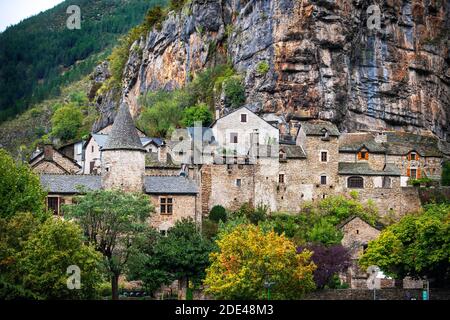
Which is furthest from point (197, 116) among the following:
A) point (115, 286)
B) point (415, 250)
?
point (415, 250)

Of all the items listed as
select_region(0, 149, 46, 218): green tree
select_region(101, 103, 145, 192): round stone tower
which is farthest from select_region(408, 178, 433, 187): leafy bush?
select_region(0, 149, 46, 218): green tree

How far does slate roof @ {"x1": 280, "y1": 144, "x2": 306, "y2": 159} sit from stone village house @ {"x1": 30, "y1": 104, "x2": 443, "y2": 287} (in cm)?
9

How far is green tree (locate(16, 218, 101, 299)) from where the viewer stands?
185 feet

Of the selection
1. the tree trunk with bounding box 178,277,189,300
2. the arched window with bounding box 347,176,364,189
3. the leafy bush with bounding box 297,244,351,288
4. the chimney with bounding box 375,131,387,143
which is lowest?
the tree trunk with bounding box 178,277,189,300

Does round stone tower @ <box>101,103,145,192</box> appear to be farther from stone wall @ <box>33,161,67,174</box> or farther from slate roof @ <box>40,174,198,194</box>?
stone wall @ <box>33,161,67,174</box>

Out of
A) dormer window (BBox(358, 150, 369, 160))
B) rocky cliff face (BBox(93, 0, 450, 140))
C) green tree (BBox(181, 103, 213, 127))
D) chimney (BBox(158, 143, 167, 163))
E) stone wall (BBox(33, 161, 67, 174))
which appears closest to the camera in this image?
stone wall (BBox(33, 161, 67, 174))

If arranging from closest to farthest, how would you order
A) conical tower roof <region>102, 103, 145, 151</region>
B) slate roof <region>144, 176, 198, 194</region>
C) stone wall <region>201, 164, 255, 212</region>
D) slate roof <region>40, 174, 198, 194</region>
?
conical tower roof <region>102, 103, 145, 151</region>, slate roof <region>40, 174, 198, 194</region>, slate roof <region>144, 176, 198, 194</region>, stone wall <region>201, 164, 255, 212</region>

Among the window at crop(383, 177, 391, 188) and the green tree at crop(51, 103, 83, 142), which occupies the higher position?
the green tree at crop(51, 103, 83, 142)

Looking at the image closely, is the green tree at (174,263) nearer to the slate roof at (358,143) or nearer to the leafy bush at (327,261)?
the leafy bush at (327,261)

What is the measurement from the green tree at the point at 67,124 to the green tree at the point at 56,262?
263ft

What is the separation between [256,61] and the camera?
110375 millimetres

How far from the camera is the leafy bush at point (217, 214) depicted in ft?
273

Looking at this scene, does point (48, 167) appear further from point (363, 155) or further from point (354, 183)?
point (363, 155)
